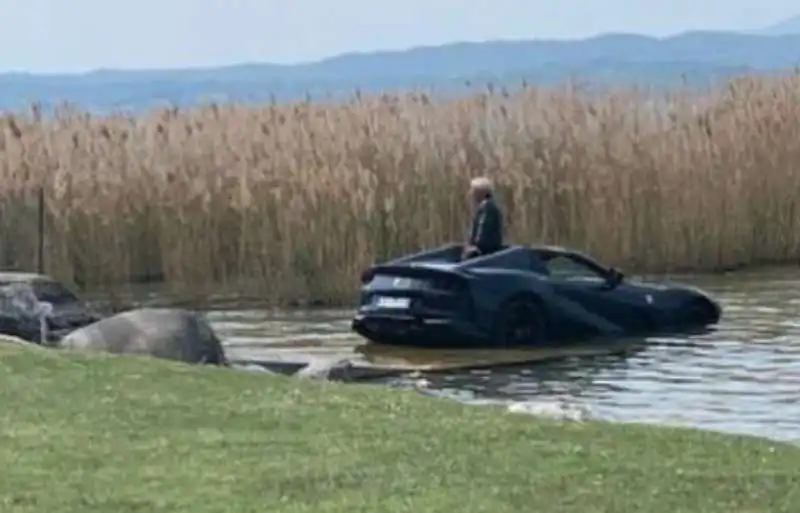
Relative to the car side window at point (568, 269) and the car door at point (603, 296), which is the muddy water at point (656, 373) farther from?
the car side window at point (568, 269)

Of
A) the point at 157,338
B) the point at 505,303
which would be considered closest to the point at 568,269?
the point at 505,303

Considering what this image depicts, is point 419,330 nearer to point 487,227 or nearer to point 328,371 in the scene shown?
point 487,227

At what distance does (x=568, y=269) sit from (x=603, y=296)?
95cm

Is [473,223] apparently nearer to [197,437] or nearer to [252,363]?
[252,363]

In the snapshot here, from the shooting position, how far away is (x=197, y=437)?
40.9 ft

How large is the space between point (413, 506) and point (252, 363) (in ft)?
33.1

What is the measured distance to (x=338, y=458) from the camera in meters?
11.6

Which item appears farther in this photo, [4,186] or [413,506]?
[4,186]

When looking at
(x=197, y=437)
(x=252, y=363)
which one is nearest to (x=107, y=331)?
(x=252, y=363)

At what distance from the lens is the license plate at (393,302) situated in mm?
22781

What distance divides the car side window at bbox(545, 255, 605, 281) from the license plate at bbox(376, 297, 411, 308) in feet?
5.73

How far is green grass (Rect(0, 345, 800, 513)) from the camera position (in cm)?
1053

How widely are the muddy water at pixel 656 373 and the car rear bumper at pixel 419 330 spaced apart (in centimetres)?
36

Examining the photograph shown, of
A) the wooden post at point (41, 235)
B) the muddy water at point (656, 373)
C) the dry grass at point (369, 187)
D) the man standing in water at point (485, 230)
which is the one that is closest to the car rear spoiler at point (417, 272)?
the muddy water at point (656, 373)
